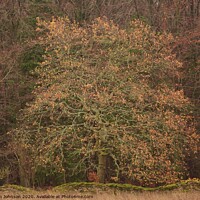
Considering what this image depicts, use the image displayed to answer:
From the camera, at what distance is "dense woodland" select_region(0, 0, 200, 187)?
11.0 metres

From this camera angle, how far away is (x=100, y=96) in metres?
10.8

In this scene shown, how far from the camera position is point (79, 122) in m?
12.0

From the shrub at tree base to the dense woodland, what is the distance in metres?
0.04

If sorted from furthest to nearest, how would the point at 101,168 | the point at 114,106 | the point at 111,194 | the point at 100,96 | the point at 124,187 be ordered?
1. the point at 101,168
2. the point at 114,106
3. the point at 100,96
4. the point at 124,187
5. the point at 111,194

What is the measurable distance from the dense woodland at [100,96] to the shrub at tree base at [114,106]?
0.14ft

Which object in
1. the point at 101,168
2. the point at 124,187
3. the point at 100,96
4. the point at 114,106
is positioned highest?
the point at 100,96

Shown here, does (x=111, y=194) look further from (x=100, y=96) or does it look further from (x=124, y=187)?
(x=100, y=96)

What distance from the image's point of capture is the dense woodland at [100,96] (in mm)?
10977

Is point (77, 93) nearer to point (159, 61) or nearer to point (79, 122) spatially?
point (79, 122)

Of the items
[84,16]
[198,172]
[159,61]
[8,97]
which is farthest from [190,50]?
[8,97]

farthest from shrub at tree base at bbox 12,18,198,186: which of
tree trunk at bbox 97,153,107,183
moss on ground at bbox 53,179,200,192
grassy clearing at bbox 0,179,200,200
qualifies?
grassy clearing at bbox 0,179,200,200

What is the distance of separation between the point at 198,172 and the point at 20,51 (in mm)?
9326

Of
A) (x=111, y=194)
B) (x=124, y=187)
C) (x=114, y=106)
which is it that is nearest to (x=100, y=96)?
(x=114, y=106)

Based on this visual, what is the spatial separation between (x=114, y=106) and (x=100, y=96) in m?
0.70
